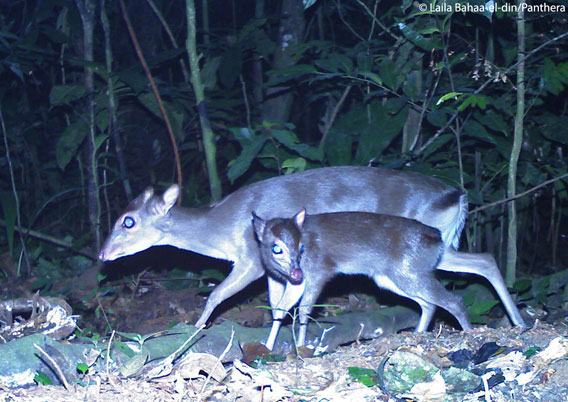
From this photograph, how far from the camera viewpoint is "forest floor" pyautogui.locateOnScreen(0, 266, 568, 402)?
3.35 m

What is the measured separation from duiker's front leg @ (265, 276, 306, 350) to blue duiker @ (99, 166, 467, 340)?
0.01m

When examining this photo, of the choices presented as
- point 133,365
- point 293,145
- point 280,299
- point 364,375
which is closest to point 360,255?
point 280,299

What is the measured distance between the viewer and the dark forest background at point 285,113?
664 centimetres

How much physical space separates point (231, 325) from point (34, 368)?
1675mm

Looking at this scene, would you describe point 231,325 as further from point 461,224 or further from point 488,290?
point 488,290

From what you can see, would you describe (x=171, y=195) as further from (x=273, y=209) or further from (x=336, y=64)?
(x=336, y=64)

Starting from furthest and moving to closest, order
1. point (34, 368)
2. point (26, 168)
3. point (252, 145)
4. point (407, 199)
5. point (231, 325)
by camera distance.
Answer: point (26, 168), point (252, 145), point (407, 199), point (231, 325), point (34, 368)

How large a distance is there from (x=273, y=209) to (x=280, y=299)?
876 millimetres

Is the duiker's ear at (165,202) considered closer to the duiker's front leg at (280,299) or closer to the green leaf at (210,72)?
the duiker's front leg at (280,299)

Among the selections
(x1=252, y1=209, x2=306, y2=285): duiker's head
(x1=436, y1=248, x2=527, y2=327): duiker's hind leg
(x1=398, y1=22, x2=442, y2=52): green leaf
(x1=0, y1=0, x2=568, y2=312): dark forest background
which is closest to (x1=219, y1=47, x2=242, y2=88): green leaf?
(x1=0, y1=0, x2=568, y2=312): dark forest background

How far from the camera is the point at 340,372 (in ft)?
13.1

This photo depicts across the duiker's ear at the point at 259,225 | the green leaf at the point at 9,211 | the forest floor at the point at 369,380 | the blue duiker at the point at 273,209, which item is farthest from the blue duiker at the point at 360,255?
the green leaf at the point at 9,211

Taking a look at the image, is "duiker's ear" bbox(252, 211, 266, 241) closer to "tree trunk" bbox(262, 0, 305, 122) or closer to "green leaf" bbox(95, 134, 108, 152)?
"green leaf" bbox(95, 134, 108, 152)

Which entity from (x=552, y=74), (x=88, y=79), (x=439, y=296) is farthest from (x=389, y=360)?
(x=88, y=79)
